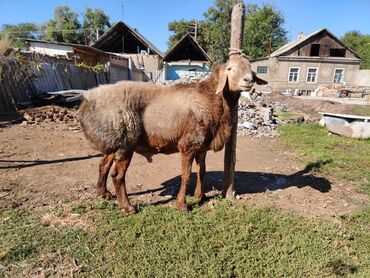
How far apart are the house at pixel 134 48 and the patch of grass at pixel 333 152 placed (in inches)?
730

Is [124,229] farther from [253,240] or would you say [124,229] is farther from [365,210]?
[365,210]

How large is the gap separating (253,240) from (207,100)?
203cm

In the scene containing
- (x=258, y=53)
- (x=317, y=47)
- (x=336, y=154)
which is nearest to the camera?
(x=336, y=154)

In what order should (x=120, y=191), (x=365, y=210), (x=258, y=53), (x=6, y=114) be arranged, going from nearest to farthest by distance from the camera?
(x=120, y=191), (x=365, y=210), (x=6, y=114), (x=258, y=53)

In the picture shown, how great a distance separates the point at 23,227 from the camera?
3.81 m

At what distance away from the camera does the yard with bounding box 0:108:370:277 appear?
3.27m

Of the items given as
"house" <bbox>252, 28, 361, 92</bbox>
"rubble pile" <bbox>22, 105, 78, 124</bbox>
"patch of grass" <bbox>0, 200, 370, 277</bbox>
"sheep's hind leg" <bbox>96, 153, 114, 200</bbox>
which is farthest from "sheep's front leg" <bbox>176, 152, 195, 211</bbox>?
"house" <bbox>252, 28, 361, 92</bbox>

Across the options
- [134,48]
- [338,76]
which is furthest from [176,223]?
[338,76]

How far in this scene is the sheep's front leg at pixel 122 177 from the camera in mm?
4195

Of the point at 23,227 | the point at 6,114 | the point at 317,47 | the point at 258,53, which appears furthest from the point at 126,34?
the point at 258,53

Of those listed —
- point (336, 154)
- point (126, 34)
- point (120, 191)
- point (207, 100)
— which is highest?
point (126, 34)

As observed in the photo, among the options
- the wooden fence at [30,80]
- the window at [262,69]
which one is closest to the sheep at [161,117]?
the wooden fence at [30,80]

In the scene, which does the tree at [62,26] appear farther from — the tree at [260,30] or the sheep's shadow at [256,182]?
the sheep's shadow at [256,182]

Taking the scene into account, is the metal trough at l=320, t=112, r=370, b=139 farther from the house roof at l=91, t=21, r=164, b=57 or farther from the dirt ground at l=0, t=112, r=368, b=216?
the house roof at l=91, t=21, r=164, b=57
